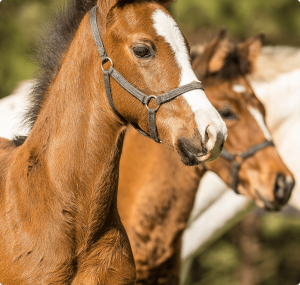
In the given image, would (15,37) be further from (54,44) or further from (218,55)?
(54,44)

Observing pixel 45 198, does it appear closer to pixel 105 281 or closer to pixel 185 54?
pixel 105 281

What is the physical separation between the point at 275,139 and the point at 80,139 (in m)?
3.37

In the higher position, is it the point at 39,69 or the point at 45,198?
the point at 39,69

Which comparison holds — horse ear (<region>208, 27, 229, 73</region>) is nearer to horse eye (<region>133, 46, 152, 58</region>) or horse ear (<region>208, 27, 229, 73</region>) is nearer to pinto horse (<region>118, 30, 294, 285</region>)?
pinto horse (<region>118, 30, 294, 285</region>)

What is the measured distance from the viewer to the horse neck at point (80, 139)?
6.40 feet

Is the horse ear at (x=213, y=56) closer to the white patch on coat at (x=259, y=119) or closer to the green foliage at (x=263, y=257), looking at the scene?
the white patch on coat at (x=259, y=119)

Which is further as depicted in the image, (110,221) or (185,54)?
(110,221)

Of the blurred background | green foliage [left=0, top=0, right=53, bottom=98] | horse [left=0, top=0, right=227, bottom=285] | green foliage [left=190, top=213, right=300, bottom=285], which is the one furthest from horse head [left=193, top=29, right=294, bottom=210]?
green foliage [left=190, top=213, right=300, bottom=285]

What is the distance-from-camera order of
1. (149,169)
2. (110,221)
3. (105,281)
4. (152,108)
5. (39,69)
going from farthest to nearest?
(149,169), (39,69), (110,221), (105,281), (152,108)

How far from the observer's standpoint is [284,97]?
446 centimetres

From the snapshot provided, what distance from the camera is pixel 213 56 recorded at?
3.40 m

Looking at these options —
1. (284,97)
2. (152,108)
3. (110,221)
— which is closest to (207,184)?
(284,97)

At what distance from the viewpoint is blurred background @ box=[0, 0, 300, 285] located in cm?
763

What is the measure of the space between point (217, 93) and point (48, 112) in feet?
5.85
